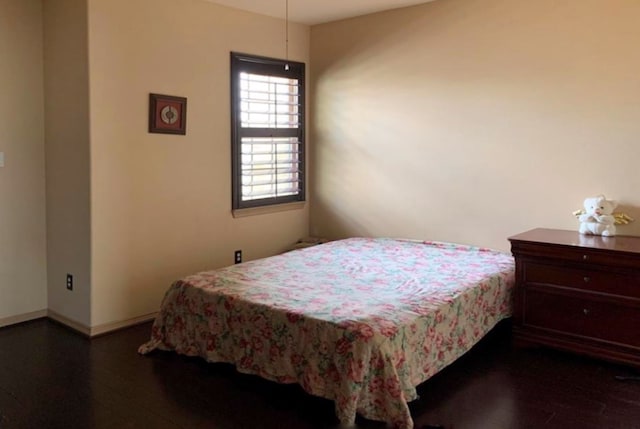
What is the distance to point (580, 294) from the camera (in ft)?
10.6

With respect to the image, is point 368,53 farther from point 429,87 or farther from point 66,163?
point 66,163

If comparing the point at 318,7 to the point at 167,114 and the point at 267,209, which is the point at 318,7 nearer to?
the point at 167,114

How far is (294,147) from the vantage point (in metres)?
5.10

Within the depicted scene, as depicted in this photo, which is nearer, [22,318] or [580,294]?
[580,294]

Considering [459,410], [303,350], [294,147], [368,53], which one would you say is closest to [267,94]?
[294,147]

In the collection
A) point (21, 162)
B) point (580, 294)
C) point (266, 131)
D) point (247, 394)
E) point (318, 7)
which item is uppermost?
point (318, 7)

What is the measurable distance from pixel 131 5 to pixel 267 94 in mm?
1387

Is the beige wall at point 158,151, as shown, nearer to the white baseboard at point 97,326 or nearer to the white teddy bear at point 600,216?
the white baseboard at point 97,326

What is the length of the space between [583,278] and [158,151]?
9.73ft

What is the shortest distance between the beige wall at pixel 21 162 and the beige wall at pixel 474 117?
7.73ft

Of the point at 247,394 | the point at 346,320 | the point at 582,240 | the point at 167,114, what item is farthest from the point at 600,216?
the point at 167,114

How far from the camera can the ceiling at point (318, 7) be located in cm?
429

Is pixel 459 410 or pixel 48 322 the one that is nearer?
pixel 459 410

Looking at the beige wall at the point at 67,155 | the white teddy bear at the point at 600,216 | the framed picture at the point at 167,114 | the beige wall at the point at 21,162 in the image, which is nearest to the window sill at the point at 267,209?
the framed picture at the point at 167,114
